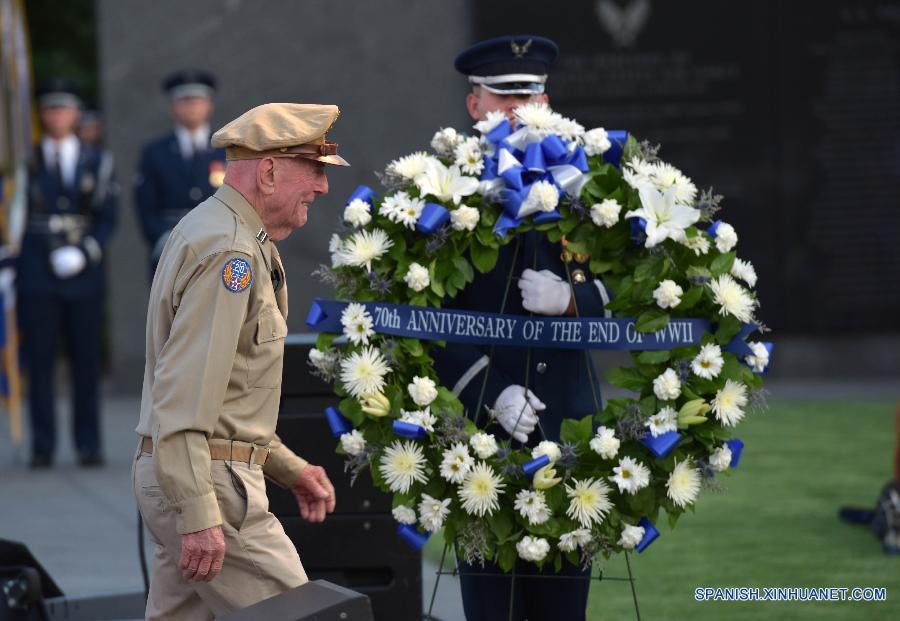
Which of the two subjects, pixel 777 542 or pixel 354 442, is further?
pixel 777 542

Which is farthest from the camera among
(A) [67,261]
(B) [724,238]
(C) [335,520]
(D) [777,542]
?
(A) [67,261]

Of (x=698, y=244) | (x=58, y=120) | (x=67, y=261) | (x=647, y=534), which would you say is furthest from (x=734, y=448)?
(x=58, y=120)

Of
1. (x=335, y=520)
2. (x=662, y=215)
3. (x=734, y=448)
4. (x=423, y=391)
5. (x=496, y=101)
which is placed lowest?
(x=335, y=520)

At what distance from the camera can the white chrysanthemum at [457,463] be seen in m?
4.21

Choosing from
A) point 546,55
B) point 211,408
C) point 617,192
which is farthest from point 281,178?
point 546,55

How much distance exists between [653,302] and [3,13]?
863cm

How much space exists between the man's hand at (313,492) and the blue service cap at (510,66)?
4.50 feet

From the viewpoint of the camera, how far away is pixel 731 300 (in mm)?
4305

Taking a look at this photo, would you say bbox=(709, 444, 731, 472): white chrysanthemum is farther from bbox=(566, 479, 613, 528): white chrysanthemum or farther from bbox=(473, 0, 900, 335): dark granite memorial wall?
bbox=(473, 0, 900, 335): dark granite memorial wall

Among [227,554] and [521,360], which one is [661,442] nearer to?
[521,360]

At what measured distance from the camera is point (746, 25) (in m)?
13.6

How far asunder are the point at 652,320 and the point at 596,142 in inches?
22.0

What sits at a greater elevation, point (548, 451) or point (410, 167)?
point (410, 167)

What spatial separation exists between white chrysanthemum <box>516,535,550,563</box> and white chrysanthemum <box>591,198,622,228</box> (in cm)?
90
